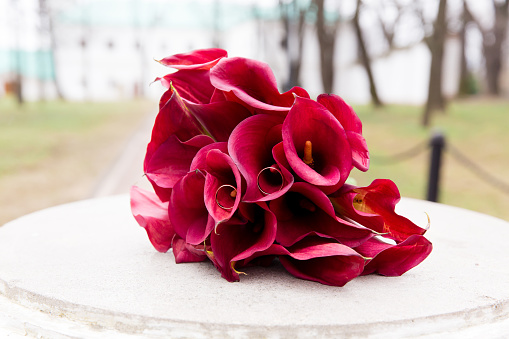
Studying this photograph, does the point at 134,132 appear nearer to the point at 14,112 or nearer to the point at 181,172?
the point at 14,112

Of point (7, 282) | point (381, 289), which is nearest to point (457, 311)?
point (381, 289)

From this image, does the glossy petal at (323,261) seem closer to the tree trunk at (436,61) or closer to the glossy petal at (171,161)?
the glossy petal at (171,161)

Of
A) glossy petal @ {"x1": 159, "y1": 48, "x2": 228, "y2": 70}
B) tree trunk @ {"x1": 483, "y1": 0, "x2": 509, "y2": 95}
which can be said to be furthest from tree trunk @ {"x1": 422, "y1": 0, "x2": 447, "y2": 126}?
glossy petal @ {"x1": 159, "y1": 48, "x2": 228, "y2": 70}

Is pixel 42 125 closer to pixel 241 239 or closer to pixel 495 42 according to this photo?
pixel 241 239

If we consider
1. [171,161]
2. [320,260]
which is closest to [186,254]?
[171,161]

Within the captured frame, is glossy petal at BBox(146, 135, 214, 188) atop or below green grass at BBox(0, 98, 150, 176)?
atop

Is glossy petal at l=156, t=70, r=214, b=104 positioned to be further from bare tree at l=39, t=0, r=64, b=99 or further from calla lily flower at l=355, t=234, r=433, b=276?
bare tree at l=39, t=0, r=64, b=99
